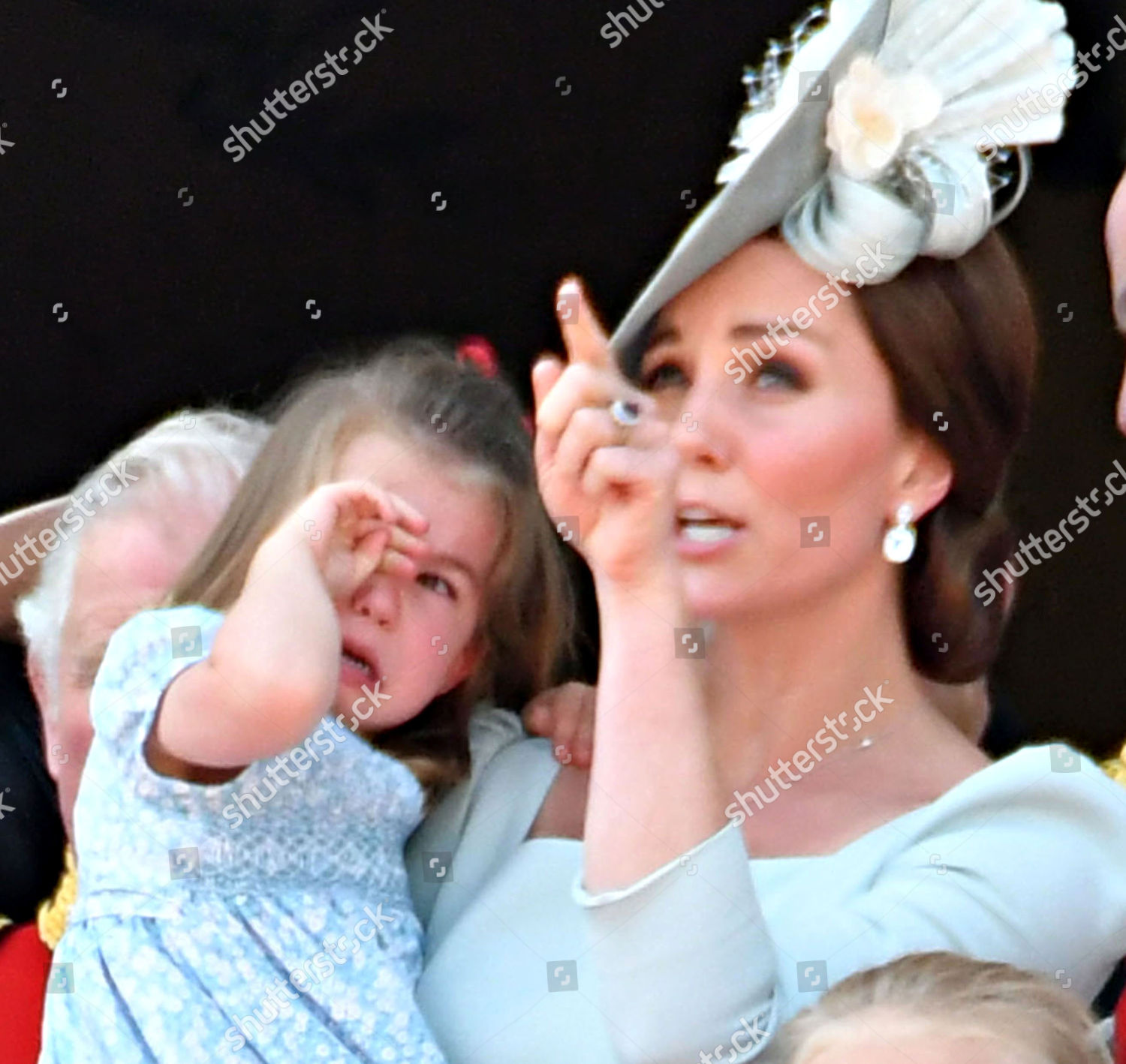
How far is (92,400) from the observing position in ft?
6.37

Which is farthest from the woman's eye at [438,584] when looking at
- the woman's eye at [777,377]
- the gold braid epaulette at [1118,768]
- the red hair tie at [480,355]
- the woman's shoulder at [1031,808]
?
the gold braid epaulette at [1118,768]

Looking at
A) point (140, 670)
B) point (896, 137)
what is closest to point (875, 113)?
point (896, 137)

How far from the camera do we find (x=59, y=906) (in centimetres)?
187

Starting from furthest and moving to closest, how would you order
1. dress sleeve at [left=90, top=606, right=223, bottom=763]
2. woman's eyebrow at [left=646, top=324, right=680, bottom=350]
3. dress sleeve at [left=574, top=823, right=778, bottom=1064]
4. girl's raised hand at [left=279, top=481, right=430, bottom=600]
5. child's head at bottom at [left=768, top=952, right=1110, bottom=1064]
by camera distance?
woman's eyebrow at [left=646, top=324, right=680, bottom=350] → girl's raised hand at [left=279, top=481, right=430, bottom=600] → dress sleeve at [left=90, top=606, right=223, bottom=763] → dress sleeve at [left=574, top=823, right=778, bottom=1064] → child's head at bottom at [left=768, top=952, right=1110, bottom=1064]

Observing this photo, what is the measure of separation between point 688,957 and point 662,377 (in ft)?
1.87

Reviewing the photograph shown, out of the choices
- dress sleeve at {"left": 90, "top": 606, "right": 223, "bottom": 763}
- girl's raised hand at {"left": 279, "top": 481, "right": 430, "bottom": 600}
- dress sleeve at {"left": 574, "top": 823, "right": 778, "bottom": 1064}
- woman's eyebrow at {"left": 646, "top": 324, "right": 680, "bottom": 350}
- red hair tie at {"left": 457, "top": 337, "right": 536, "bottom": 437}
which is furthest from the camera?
red hair tie at {"left": 457, "top": 337, "right": 536, "bottom": 437}

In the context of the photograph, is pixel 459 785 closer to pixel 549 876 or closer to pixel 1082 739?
pixel 549 876

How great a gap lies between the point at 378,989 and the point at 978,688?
0.63m

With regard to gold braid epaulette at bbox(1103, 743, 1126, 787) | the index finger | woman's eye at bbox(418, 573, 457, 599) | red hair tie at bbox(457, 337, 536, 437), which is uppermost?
the index finger

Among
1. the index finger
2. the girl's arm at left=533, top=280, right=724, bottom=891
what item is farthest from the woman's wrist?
the index finger

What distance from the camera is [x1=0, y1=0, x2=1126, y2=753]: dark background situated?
6.00ft

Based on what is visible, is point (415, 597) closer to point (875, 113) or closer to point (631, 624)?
point (631, 624)

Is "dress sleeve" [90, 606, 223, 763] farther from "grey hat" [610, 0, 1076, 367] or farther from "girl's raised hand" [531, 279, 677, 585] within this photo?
"grey hat" [610, 0, 1076, 367]

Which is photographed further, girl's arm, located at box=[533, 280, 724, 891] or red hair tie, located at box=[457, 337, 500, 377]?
red hair tie, located at box=[457, 337, 500, 377]
